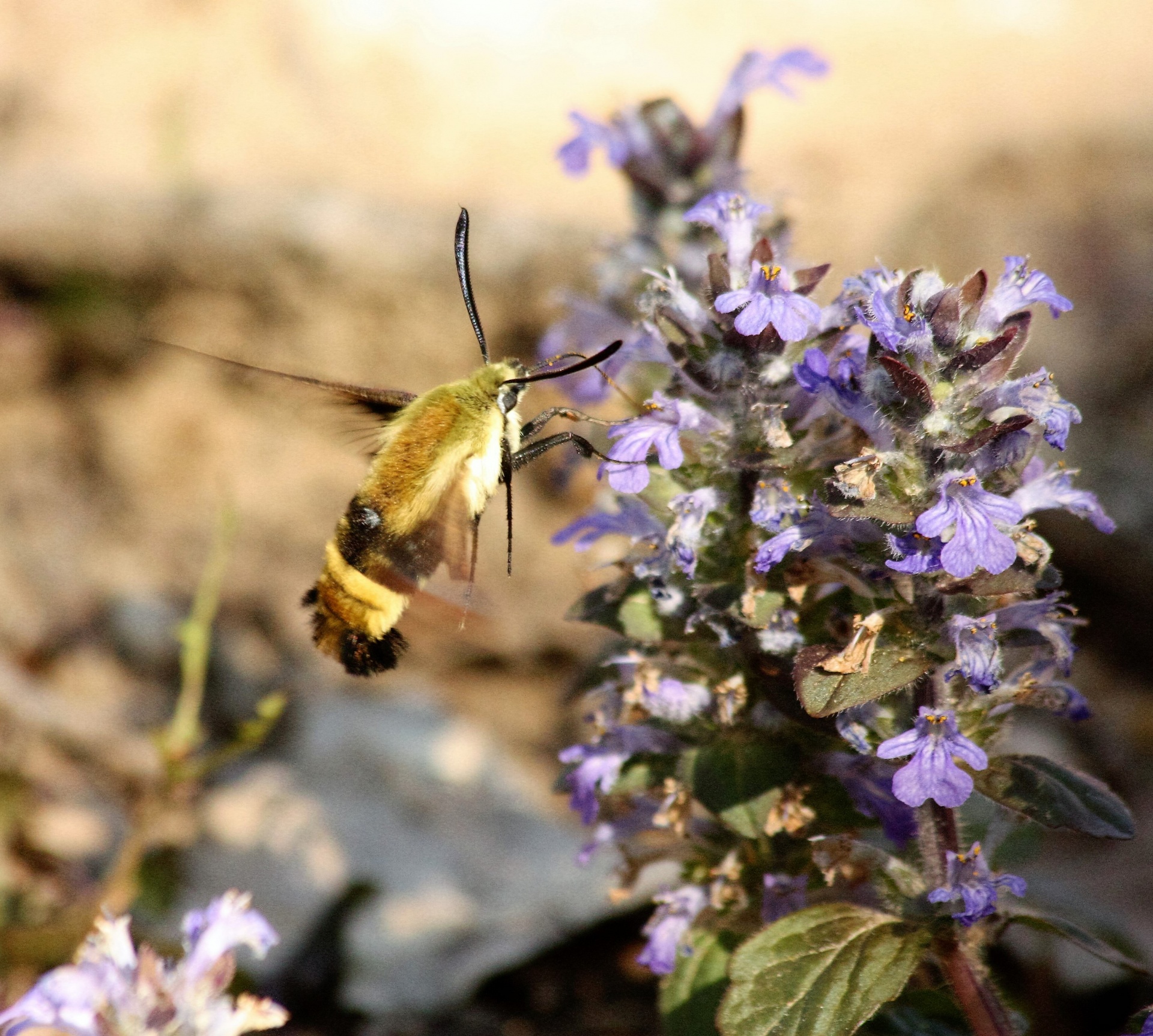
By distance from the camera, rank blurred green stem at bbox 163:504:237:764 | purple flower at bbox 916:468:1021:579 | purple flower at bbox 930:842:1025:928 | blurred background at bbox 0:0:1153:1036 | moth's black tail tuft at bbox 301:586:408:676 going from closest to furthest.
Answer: purple flower at bbox 916:468:1021:579
purple flower at bbox 930:842:1025:928
moth's black tail tuft at bbox 301:586:408:676
blurred green stem at bbox 163:504:237:764
blurred background at bbox 0:0:1153:1036

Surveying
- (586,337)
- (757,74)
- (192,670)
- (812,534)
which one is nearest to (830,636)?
(812,534)

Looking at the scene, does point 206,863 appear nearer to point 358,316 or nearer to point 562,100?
point 358,316

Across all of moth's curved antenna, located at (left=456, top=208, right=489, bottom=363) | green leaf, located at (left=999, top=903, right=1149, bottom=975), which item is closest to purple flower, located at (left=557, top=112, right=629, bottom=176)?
moth's curved antenna, located at (left=456, top=208, right=489, bottom=363)

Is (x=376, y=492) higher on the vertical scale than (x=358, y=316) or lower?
lower

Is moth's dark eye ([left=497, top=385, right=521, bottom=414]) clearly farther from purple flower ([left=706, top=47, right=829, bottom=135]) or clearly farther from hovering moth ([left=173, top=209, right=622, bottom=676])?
purple flower ([left=706, top=47, right=829, bottom=135])

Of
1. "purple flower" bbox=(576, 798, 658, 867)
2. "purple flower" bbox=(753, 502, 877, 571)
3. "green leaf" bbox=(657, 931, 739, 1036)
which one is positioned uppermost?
"purple flower" bbox=(753, 502, 877, 571)

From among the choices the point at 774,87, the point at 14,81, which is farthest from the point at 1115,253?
the point at 14,81

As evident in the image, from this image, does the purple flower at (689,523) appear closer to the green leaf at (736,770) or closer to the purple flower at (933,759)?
the green leaf at (736,770)
